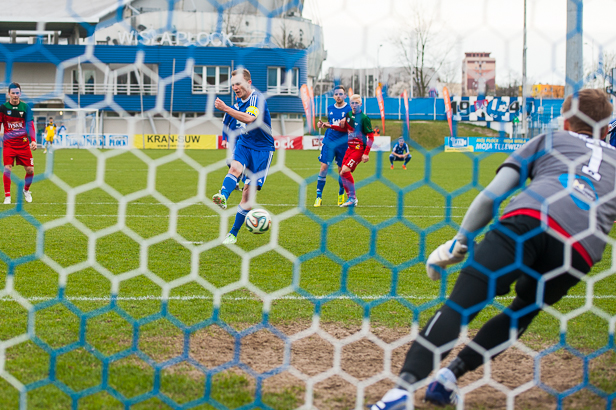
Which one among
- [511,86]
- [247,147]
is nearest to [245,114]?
[247,147]

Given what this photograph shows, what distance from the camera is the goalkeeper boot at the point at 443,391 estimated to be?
2541 millimetres

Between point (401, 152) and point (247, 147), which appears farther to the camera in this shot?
point (401, 152)

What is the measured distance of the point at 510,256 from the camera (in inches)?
92.7

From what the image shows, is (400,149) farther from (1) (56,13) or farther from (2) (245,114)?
(1) (56,13)

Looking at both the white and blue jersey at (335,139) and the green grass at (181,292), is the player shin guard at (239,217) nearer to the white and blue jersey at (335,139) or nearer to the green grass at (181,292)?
the green grass at (181,292)

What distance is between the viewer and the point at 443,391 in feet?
8.36

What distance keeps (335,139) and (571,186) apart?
25.8 feet

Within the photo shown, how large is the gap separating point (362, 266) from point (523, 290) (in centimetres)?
262

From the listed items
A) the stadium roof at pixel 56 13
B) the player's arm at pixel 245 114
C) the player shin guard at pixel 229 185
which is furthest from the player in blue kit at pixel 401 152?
the stadium roof at pixel 56 13

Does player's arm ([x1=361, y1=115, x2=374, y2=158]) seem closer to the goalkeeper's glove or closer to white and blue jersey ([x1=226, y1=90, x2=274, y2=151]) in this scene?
white and blue jersey ([x1=226, y1=90, x2=274, y2=151])

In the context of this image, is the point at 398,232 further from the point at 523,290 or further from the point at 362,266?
the point at 523,290

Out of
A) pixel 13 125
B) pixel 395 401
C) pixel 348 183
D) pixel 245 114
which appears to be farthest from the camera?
pixel 348 183

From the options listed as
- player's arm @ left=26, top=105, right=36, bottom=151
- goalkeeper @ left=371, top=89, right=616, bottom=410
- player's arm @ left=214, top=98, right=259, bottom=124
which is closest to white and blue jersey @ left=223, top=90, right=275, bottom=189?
player's arm @ left=214, top=98, right=259, bottom=124

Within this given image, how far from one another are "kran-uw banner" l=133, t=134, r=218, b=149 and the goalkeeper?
2851cm
